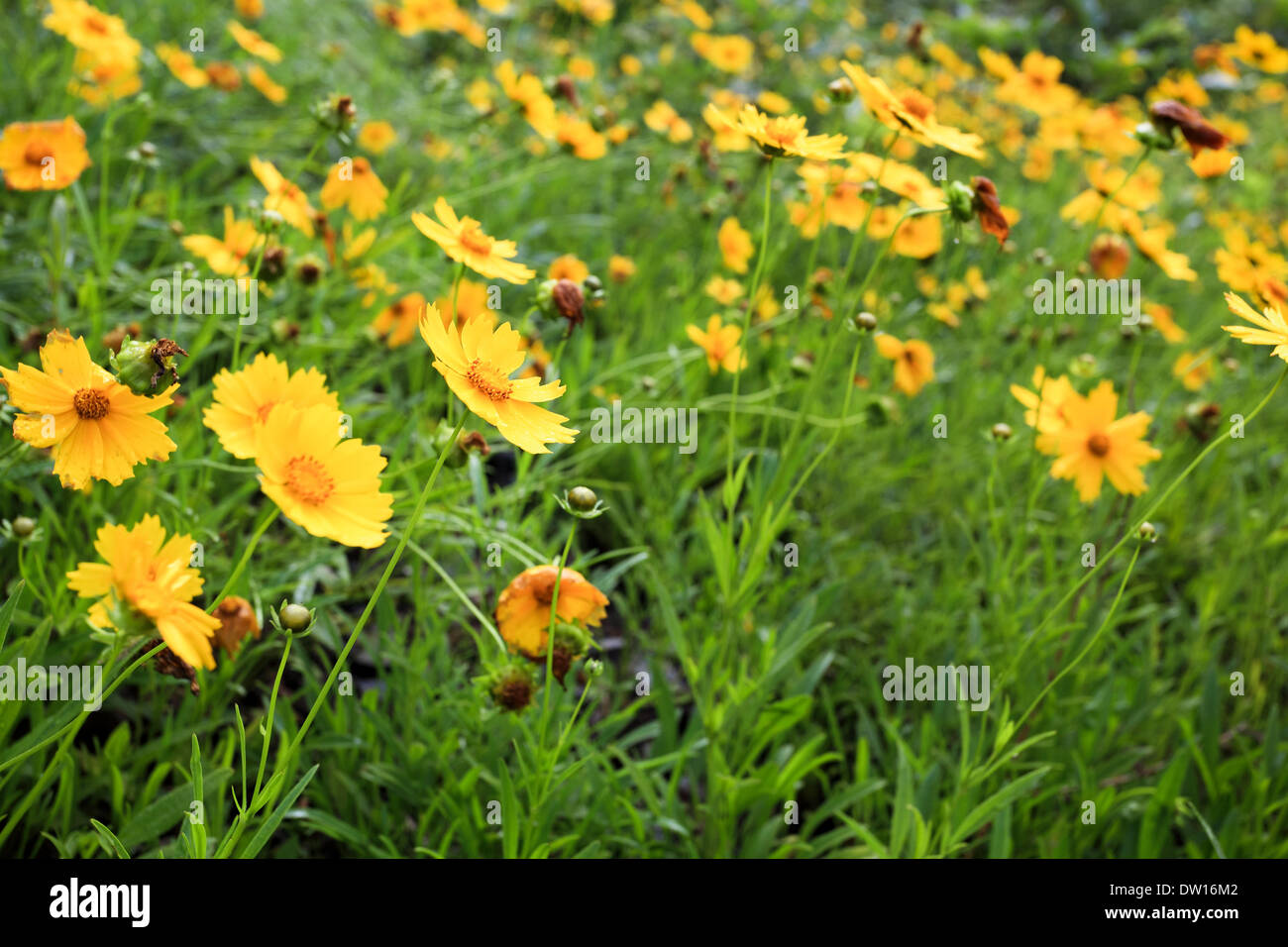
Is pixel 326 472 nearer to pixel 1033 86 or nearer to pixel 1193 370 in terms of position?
pixel 1193 370

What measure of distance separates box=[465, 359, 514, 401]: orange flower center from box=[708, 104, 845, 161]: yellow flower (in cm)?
37

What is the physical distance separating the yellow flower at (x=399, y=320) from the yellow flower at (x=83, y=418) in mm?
860

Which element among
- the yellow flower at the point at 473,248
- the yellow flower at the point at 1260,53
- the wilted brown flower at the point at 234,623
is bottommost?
the wilted brown flower at the point at 234,623

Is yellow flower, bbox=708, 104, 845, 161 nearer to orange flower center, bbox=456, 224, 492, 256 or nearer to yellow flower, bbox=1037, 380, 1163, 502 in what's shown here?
orange flower center, bbox=456, 224, 492, 256

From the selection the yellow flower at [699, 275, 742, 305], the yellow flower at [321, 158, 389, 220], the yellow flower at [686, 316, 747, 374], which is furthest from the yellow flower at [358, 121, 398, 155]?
the yellow flower at [686, 316, 747, 374]

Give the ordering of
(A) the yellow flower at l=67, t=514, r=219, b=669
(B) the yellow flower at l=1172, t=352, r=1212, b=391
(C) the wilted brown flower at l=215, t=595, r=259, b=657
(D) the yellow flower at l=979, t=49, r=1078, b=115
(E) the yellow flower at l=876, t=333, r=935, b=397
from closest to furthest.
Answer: (A) the yellow flower at l=67, t=514, r=219, b=669
(C) the wilted brown flower at l=215, t=595, r=259, b=657
(E) the yellow flower at l=876, t=333, r=935, b=397
(B) the yellow flower at l=1172, t=352, r=1212, b=391
(D) the yellow flower at l=979, t=49, r=1078, b=115

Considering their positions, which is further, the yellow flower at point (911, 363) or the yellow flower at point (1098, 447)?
the yellow flower at point (911, 363)

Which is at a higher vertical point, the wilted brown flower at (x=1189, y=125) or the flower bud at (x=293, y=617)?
the wilted brown flower at (x=1189, y=125)

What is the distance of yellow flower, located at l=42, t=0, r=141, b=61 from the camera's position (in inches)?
59.8

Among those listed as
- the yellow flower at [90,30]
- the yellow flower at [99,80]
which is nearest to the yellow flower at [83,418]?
the yellow flower at [90,30]

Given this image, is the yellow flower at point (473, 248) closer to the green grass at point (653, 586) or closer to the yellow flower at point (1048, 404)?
the green grass at point (653, 586)

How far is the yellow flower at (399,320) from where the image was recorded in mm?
1643

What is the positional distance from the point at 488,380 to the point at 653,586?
702 millimetres
